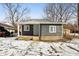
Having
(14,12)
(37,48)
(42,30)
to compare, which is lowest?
(37,48)

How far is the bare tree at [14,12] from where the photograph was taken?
3.90 m

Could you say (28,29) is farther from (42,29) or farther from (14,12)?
(14,12)

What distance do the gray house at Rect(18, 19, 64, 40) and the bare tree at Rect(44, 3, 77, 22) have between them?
3.8 inches

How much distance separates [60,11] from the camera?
390 cm

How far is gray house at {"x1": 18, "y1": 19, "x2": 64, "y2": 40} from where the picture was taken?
154 inches

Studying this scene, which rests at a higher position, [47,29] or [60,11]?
[60,11]

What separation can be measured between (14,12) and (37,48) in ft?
2.26

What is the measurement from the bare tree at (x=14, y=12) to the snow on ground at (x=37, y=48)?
1.00ft

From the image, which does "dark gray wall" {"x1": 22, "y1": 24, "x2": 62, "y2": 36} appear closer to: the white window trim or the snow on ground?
the white window trim

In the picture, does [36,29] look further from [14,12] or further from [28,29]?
[14,12]

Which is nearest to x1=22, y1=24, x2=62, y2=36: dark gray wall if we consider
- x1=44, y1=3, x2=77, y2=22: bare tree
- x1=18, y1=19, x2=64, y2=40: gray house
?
x1=18, y1=19, x2=64, y2=40: gray house

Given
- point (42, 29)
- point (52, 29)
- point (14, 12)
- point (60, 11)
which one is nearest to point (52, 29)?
point (52, 29)

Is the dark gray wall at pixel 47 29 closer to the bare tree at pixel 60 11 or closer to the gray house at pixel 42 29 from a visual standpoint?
the gray house at pixel 42 29

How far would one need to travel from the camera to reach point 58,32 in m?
3.91
